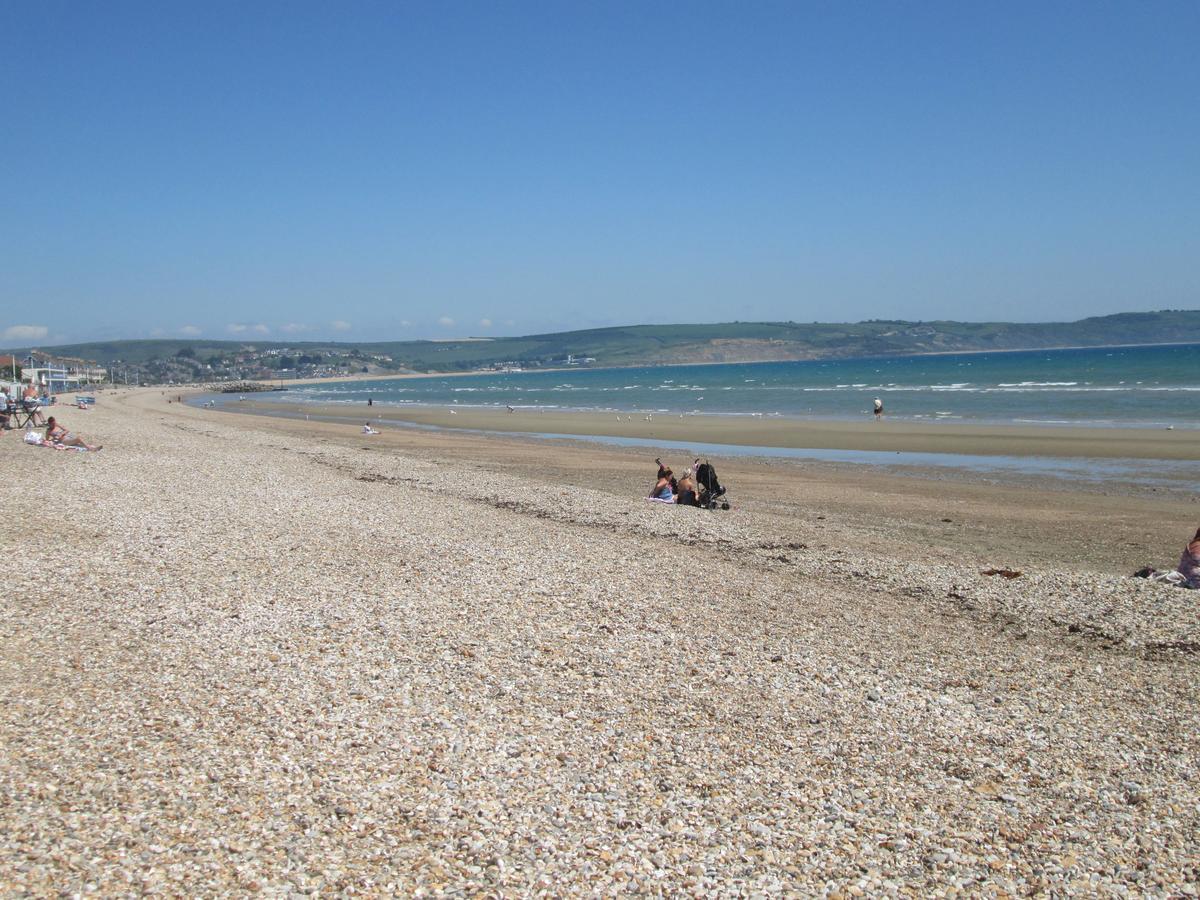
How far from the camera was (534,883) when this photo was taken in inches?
156

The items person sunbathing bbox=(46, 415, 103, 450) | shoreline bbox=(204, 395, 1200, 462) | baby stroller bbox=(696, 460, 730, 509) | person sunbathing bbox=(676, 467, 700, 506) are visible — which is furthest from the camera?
shoreline bbox=(204, 395, 1200, 462)

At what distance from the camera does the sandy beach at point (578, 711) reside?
4176mm

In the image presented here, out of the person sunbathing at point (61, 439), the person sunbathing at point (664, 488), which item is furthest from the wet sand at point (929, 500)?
the person sunbathing at point (61, 439)

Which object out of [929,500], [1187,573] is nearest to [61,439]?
[929,500]

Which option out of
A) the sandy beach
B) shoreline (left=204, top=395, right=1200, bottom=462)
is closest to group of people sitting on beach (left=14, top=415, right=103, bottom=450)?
the sandy beach

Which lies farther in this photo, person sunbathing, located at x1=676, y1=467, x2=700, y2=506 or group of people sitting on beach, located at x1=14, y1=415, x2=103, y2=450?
group of people sitting on beach, located at x1=14, y1=415, x2=103, y2=450

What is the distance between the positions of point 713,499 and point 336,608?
28.7ft

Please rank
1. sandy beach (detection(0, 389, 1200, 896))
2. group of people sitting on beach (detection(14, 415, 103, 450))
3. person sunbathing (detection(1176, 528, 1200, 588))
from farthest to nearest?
group of people sitting on beach (detection(14, 415, 103, 450)) → person sunbathing (detection(1176, 528, 1200, 588)) → sandy beach (detection(0, 389, 1200, 896))

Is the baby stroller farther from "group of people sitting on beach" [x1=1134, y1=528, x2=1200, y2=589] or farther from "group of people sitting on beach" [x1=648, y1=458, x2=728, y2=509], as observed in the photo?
"group of people sitting on beach" [x1=1134, y1=528, x2=1200, y2=589]

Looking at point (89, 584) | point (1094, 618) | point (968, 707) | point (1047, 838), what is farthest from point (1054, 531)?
point (89, 584)

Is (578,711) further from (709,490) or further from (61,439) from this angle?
(61,439)

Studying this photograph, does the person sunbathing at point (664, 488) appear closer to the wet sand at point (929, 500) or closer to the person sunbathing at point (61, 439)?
the wet sand at point (929, 500)

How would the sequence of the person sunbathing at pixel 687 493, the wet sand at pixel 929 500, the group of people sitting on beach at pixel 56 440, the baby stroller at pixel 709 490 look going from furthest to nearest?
the group of people sitting on beach at pixel 56 440 < the person sunbathing at pixel 687 493 < the baby stroller at pixel 709 490 < the wet sand at pixel 929 500

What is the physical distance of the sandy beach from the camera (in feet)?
13.7
